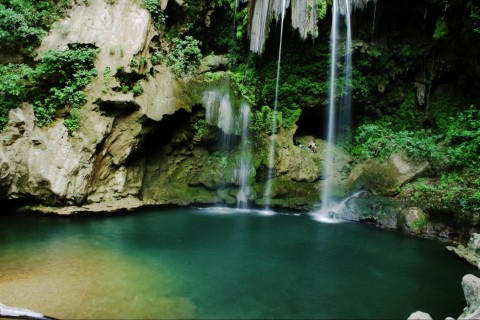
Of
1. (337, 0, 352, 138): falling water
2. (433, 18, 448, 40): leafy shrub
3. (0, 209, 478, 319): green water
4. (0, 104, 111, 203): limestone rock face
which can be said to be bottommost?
(0, 209, 478, 319): green water

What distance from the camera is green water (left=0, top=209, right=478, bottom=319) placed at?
5.50 meters

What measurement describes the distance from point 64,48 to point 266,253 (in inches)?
344

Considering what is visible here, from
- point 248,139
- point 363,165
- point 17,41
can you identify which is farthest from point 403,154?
point 17,41

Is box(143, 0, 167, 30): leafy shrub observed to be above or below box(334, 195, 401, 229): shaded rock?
above

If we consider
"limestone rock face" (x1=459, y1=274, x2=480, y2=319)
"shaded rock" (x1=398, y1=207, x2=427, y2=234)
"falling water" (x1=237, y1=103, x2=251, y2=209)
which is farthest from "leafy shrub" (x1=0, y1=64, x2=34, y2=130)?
"shaded rock" (x1=398, y1=207, x2=427, y2=234)

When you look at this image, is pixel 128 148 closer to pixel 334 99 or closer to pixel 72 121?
pixel 72 121

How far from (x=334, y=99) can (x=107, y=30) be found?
8.50 m

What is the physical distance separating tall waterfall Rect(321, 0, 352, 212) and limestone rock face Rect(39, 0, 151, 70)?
6.73 meters

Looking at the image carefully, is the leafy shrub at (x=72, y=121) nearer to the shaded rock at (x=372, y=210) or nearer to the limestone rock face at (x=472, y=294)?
the shaded rock at (x=372, y=210)

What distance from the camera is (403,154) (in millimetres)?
11320

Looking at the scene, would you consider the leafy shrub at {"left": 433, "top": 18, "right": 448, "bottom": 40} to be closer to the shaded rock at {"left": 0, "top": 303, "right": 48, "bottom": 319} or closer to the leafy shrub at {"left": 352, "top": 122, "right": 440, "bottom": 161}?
the leafy shrub at {"left": 352, "top": 122, "right": 440, "bottom": 161}

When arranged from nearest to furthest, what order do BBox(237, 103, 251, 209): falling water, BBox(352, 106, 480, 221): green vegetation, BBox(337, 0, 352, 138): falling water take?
BBox(352, 106, 480, 221): green vegetation < BBox(237, 103, 251, 209): falling water < BBox(337, 0, 352, 138): falling water

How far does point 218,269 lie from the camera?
6.98m

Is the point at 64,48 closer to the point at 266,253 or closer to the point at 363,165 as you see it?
the point at 266,253
